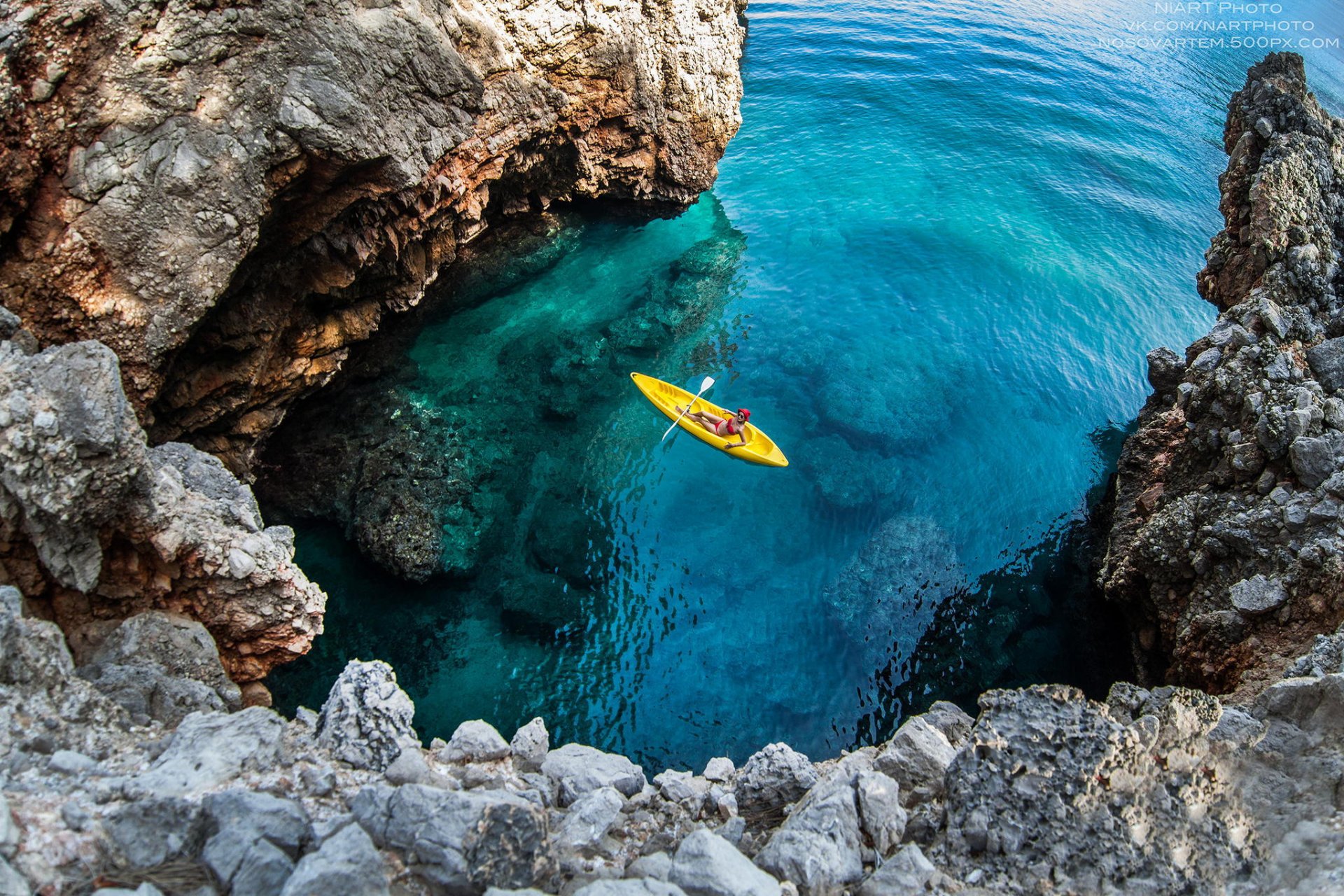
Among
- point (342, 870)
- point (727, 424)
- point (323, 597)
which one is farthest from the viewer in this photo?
point (727, 424)

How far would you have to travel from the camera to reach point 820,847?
8.20 metres

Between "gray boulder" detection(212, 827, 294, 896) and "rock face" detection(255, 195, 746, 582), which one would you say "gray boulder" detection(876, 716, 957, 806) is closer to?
"gray boulder" detection(212, 827, 294, 896)

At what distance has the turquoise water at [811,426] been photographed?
689 inches

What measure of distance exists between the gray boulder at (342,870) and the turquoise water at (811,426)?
32.0 ft

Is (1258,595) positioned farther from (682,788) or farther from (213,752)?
(213,752)

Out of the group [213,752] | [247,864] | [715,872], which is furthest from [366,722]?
[715,872]

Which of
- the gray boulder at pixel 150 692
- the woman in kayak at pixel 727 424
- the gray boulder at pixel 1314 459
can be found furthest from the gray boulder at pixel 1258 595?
the gray boulder at pixel 150 692

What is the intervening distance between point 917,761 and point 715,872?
387 cm

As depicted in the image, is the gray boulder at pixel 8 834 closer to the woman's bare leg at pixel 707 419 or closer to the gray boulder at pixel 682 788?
the gray boulder at pixel 682 788

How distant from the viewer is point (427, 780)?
30.3ft

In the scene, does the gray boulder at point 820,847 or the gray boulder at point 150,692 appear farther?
the gray boulder at point 150,692

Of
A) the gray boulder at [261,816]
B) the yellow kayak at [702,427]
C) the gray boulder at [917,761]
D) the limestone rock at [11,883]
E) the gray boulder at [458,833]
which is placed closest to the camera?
the limestone rock at [11,883]

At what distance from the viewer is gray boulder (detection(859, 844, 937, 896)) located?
778 centimetres

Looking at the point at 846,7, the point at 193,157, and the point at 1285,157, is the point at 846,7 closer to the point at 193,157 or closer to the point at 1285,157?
the point at 1285,157
